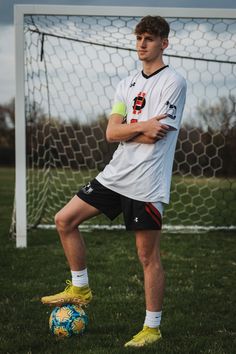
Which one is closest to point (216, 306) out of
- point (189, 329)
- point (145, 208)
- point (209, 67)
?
point (189, 329)

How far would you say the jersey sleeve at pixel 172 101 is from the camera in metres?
3.91

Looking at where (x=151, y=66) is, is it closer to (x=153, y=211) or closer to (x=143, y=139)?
(x=143, y=139)

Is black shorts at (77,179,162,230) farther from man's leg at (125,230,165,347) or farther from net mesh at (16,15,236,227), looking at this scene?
net mesh at (16,15,236,227)

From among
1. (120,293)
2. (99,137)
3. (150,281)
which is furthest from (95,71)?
(150,281)

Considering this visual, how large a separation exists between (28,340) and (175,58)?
5.89 meters

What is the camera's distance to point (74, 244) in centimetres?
426

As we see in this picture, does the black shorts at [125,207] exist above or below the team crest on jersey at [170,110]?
below

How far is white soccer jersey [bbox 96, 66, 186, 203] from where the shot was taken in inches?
155

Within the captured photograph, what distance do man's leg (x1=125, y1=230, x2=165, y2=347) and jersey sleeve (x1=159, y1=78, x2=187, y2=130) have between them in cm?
69

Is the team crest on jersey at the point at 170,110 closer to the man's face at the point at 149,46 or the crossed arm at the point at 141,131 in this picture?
the crossed arm at the point at 141,131

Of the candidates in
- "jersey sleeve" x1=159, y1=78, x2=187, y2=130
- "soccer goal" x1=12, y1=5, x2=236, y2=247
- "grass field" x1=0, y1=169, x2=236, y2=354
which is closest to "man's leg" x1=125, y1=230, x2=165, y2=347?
"grass field" x1=0, y1=169, x2=236, y2=354

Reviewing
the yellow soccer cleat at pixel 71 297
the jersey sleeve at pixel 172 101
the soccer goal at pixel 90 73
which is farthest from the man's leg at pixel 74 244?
the soccer goal at pixel 90 73

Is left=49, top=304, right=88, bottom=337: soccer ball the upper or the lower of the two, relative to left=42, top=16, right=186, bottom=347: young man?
lower

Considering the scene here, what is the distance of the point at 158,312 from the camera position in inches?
160
